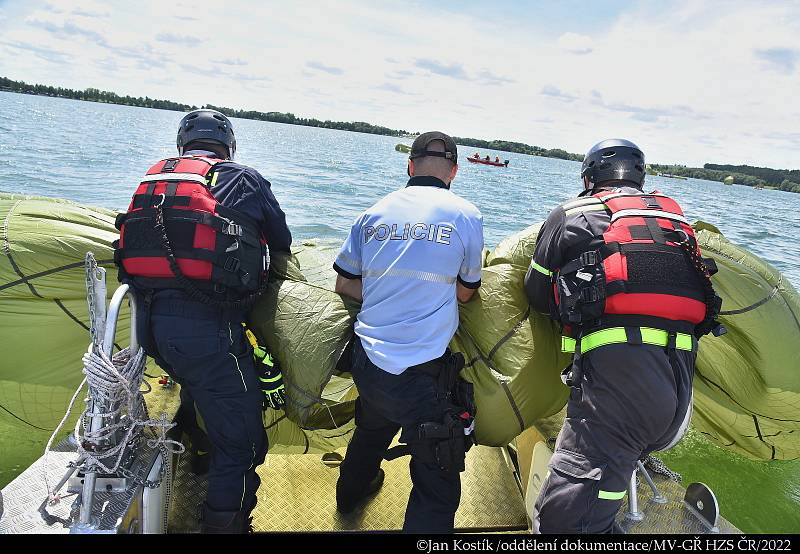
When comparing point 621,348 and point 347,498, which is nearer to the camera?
point 621,348

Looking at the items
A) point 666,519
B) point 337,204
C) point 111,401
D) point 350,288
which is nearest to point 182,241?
point 111,401

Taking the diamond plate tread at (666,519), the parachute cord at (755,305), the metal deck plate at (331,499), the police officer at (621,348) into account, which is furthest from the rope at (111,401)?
the parachute cord at (755,305)

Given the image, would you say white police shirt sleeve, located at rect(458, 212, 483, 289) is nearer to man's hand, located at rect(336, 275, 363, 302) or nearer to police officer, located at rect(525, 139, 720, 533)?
police officer, located at rect(525, 139, 720, 533)

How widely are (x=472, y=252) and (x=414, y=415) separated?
0.84m

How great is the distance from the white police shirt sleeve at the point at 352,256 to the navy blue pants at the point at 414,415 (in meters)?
0.37

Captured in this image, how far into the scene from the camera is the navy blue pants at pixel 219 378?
94.2 inches

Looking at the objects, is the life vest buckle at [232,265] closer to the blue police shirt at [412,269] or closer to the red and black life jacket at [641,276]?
the blue police shirt at [412,269]

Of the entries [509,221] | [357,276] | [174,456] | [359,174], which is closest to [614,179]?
[357,276]

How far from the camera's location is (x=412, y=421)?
2473mm

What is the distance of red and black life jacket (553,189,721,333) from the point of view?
2289 millimetres

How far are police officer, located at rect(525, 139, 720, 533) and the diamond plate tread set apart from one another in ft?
1.69

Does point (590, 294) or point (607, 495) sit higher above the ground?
point (590, 294)

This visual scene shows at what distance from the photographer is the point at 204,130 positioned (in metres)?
3.03

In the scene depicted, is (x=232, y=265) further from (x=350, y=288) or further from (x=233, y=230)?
(x=350, y=288)
